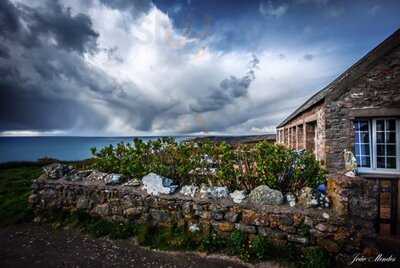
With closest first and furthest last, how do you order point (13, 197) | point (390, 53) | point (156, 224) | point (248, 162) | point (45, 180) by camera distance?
1. point (156, 224)
2. point (248, 162)
3. point (45, 180)
4. point (390, 53)
5. point (13, 197)

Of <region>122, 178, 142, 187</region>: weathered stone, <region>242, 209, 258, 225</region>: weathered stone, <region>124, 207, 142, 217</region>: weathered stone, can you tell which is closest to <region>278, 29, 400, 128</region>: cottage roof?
<region>242, 209, 258, 225</region>: weathered stone

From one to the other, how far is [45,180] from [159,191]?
3.45m

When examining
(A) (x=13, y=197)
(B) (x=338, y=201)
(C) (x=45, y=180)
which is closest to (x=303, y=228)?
(B) (x=338, y=201)

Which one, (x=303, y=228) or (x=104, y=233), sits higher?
(x=303, y=228)

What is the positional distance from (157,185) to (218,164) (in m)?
1.47

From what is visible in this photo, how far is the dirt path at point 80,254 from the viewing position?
344 cm

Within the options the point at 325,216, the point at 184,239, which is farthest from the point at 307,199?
the point at 184,239

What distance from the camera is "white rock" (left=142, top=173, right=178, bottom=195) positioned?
4358 mm

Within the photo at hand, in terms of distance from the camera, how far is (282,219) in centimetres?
352

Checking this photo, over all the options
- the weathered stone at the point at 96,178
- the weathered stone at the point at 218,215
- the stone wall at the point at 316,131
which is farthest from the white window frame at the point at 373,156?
the weathered stone at the point at 96,178

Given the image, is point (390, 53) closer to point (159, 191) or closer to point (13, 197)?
point (159, 191)

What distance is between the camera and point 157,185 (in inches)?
174

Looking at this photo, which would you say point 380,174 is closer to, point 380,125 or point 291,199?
point 380,125

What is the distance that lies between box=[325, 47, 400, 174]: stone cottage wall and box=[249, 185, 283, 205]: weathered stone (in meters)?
3.88
